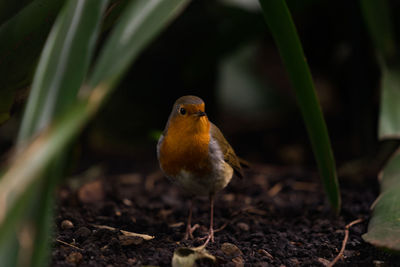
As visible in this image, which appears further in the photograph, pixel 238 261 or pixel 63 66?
pixel 238 261

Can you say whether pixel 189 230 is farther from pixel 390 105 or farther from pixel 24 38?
pixel 390 105

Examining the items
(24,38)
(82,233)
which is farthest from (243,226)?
(24,38)

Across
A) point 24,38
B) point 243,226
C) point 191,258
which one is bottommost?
point 191,258

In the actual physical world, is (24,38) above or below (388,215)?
above

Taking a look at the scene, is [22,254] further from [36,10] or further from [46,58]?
[36,10]

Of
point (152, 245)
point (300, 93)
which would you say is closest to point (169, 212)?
point (152, 245)

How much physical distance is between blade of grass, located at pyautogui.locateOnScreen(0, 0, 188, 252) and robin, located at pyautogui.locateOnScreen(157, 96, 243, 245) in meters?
1.02

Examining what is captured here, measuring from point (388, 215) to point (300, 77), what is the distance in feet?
2.54

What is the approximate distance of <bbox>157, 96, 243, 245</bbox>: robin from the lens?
243cm

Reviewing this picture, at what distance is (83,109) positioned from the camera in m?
Answer: 1.16

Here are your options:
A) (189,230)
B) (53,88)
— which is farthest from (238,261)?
(53,88)

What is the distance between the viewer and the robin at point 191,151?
7.98 feet

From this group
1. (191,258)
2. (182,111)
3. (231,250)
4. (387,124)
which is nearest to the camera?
(191,258)

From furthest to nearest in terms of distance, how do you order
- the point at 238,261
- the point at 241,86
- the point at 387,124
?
the point at 241,86 < the point at 387,124 < the point at 238,261
